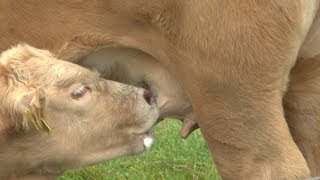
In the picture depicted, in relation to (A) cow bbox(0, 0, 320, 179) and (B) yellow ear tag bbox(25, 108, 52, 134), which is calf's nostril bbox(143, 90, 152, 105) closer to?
(A) cow bbox(0, 0, 320, 179)

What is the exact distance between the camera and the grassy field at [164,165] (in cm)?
693

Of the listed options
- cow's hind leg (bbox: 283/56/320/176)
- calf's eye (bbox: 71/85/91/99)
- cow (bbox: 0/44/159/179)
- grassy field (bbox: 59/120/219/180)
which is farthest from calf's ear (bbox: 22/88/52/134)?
grassy field (bbox: 59/120/219/180)

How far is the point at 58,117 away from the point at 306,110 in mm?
1330

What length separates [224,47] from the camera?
196 inches

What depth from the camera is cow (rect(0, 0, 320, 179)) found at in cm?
493

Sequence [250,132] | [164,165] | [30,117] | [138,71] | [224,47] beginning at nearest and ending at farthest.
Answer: [30,117] < [224,47] < [250,132] < [138,71] < [164,165]

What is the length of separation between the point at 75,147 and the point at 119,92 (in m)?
0.31

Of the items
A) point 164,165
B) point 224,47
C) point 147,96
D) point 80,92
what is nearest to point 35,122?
point 80,92

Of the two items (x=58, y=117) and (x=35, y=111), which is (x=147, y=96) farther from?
(x=35, y=111)

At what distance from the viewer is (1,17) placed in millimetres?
5371

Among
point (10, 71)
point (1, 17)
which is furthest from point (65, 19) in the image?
point (10, 71)

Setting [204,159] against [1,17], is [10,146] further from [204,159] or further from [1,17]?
[204,159]

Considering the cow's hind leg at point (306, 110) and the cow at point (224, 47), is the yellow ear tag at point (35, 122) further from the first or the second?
the cow's hind leg at point (306, 110)

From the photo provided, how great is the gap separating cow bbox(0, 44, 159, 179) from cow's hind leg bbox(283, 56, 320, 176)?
80 centimetres
